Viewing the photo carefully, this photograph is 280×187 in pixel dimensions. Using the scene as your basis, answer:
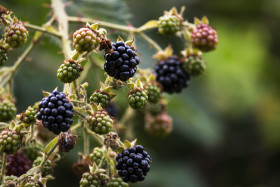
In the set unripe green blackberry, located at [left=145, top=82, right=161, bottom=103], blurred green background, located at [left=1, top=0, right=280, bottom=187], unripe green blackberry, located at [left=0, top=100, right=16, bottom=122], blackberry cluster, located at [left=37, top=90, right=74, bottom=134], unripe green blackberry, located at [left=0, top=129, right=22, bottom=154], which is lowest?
unripe green blackberry, located at [left=0, top=129, right=22, bottom=154]

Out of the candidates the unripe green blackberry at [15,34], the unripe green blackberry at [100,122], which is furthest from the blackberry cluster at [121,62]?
the unripe green blackberry at [15,34]

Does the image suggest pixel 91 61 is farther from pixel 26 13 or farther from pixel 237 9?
pixel 237 9

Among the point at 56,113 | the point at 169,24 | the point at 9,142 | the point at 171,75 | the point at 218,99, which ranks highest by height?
the point at 218,99

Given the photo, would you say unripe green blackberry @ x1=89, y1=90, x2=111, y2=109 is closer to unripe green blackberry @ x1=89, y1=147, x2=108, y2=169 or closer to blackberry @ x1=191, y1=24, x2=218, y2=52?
unripe green blackberry @ x1=89, y1=147, x2=108, y2=169

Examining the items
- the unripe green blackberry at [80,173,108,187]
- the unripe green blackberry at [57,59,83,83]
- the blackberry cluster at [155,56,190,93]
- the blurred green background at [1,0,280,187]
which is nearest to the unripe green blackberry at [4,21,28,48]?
the unripe green blackberry at [57,59,83,83]

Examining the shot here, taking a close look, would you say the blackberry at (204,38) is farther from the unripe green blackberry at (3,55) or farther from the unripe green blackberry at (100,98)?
the unripe green blackberry at (3,55)

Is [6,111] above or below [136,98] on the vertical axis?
below

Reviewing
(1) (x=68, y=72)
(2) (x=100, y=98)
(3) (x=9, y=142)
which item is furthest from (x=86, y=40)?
(3) (x=9, y=142)

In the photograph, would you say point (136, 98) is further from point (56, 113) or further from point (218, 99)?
point (218, 99)
